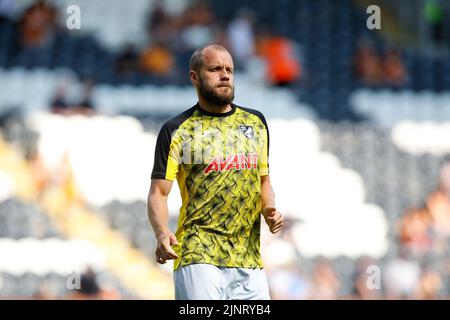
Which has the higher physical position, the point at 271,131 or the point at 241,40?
the point at 241,40

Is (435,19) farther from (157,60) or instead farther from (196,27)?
(157,60)

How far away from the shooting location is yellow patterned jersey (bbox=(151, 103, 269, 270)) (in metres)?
5.64

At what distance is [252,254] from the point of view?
5.72m

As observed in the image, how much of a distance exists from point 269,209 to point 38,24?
1187 cm

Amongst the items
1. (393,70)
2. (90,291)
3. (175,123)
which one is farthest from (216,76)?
(393,70)

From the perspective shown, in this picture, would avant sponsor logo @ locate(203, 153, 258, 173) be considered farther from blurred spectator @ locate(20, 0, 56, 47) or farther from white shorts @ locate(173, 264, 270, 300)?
blurred spectator @ locate(20, 0, 56, 47)

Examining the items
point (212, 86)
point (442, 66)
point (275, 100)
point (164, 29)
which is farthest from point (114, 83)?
point (212, 86)

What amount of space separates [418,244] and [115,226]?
4329mm

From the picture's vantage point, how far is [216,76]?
221 inches

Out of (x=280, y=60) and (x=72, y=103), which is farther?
(x=280, y=60)

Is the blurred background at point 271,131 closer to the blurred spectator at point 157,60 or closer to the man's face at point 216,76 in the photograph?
the blurred spectator at point 157,60

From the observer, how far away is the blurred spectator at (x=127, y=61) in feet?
53.2

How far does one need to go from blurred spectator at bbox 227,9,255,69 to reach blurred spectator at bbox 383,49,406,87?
7.38 feet

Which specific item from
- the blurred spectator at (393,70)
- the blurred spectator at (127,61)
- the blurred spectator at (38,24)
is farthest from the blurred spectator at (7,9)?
the blurred spectator at (393,70)
